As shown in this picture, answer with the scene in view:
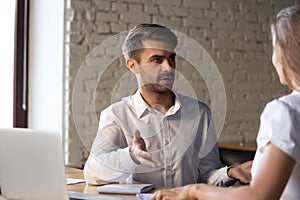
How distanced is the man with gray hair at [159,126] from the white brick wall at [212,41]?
126cm

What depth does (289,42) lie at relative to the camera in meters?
1.22

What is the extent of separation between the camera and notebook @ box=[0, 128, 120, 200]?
1.57 m

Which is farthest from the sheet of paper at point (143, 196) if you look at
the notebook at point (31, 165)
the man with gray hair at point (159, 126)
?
the man with gray hair at point (159, 126)

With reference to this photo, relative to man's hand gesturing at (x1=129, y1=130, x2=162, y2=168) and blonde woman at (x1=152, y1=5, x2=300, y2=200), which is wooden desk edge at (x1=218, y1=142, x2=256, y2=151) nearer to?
man's hand gesturing at (x1=129, y1=130, x2=162, y2=168)

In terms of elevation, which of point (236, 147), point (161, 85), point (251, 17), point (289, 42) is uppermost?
point (251, 17)

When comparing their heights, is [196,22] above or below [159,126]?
above

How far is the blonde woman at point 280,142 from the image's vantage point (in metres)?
1.14

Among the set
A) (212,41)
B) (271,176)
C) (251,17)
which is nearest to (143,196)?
(271,176)

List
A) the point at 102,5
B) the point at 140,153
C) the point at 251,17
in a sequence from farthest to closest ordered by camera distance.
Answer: the point at 251,17, the point at 102,5, the point at 140,153

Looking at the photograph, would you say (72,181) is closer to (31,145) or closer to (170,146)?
Answer: (170,146)

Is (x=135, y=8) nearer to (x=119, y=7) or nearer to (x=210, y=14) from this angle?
(x=119, y=7)

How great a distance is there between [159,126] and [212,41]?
2.09 metres

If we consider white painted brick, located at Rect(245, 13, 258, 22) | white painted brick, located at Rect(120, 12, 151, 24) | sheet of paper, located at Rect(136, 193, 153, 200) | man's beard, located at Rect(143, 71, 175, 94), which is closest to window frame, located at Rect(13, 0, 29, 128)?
white painted brick, located at Rect(120, 12, 151, 24)

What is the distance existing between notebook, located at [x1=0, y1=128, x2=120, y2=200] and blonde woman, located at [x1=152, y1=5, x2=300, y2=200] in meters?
0.42
